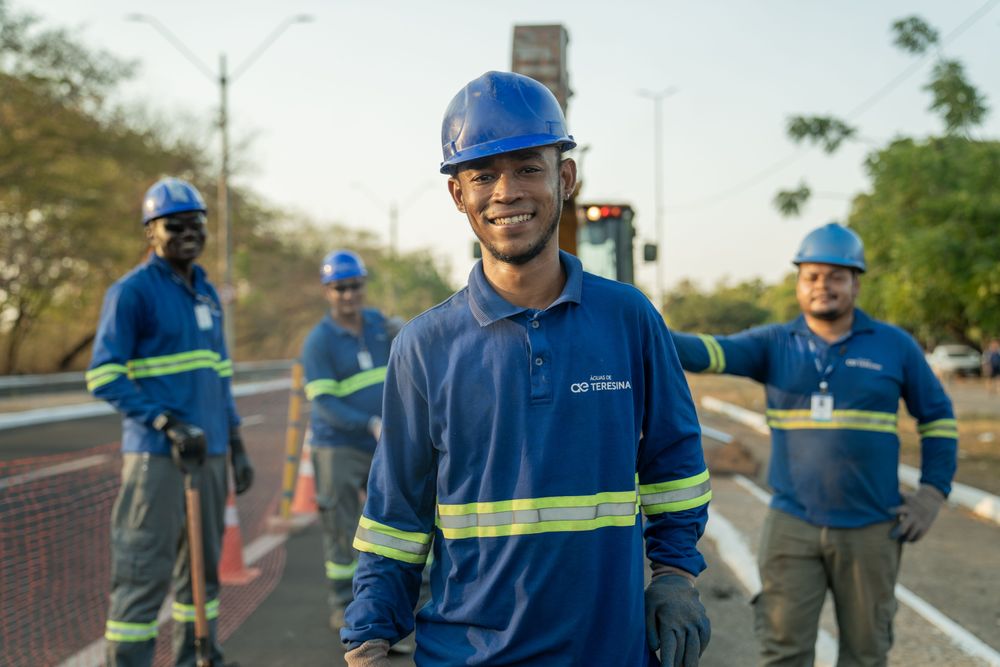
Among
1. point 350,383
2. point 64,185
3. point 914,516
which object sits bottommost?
point 914,516

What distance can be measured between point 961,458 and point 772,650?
11664 millimetres

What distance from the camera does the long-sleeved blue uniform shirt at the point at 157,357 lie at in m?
4.32

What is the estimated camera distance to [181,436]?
430 cm

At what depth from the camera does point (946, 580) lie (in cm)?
713

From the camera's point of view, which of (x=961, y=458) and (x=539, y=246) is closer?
(x=539, y=246)

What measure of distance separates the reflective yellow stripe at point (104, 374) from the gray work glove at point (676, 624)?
3.00 meters

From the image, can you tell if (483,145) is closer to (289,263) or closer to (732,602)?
(732,602)

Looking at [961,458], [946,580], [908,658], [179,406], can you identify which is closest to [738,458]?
[961,458]

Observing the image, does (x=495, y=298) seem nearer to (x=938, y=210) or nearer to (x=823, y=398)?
(x=823, y=398)

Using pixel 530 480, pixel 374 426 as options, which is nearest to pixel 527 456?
pixel 530 480

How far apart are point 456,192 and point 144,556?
283cm

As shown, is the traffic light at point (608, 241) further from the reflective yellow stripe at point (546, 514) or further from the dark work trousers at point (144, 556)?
the reflective yellow stripe at point (546, 514)

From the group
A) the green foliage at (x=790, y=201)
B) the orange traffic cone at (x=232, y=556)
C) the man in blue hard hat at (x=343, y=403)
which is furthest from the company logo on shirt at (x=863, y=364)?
the green foliage at (x=790, y=201)

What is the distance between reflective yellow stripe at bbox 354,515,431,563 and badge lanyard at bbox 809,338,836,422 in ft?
8.39
